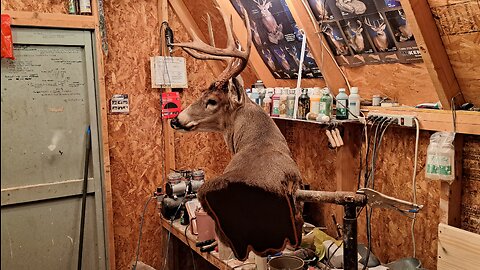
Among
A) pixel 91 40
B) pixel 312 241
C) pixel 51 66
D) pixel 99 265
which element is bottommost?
pixel 99 265

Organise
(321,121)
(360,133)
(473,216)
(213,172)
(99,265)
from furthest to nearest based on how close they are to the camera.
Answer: (213,172), (99,265), (360,133), (321,121), (473,216)

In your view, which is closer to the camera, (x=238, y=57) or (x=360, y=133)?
(x=238, y=57)

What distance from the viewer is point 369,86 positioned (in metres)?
2.61

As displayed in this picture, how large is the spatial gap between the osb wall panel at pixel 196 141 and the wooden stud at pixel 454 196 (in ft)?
6.78

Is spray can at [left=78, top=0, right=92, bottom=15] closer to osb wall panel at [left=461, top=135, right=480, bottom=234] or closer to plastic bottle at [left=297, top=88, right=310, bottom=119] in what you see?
plastic bottle at [left=297, top=88, right=310, bottom=119]

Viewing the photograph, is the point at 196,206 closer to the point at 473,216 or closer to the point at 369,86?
the point at 369,86

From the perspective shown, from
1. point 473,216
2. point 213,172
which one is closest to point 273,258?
point 473,216

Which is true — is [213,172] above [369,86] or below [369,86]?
below

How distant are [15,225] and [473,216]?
117 inches

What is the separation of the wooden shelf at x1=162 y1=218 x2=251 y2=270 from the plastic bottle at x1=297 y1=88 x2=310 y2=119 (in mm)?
1040

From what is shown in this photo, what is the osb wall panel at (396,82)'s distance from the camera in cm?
227

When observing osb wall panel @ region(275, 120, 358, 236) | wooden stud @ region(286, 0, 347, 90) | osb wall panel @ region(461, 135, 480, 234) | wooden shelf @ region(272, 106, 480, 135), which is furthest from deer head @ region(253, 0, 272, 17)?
osb wall panel @ region(461, 135, 480, 234)

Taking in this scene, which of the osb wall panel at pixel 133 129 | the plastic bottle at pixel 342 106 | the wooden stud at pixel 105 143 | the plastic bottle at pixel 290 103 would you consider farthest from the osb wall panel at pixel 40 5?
the plastic bottle at pixel 342 106

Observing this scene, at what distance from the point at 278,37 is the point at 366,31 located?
0.80 metres
